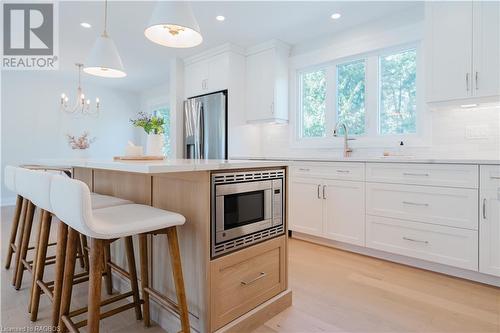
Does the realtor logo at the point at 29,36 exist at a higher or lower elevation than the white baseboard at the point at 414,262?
higher

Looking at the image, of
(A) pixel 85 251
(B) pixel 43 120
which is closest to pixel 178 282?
(A) pixel 85 251

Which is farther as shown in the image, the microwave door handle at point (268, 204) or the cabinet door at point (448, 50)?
the cabinet door at point (448, 50)

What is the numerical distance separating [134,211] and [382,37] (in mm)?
3177

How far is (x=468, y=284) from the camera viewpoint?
2170 millimetres

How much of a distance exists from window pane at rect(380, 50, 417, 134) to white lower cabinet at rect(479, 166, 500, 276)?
1059 mm

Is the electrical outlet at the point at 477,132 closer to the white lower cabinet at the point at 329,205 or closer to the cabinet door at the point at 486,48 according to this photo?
the cabinet door at the point at 486,48

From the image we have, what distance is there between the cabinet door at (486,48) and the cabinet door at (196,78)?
318 cm

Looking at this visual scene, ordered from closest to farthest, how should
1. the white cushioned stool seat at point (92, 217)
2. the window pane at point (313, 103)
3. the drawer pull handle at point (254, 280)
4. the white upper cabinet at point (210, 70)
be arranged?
the white cushioned stool seat at point (92, 217), the drawer pull handle at point (254, 280), the window pane at point (313, 103), the white upper cabinet at point (210, 70)

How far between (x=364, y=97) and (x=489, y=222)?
72.8 inches

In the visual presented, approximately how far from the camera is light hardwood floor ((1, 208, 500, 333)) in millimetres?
1646

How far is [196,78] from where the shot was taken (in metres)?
4.41

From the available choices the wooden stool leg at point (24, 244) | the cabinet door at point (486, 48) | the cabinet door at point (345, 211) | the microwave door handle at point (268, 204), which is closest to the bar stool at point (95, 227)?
the microwave door handle at point (268, 204)

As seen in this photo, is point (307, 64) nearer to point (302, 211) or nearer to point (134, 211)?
point (302, 211)

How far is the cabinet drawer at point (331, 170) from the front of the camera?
108 inches
